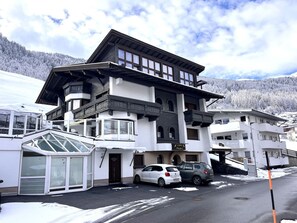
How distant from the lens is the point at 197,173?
1928cm

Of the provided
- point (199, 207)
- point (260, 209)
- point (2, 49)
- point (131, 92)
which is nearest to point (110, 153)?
point (131, 92)

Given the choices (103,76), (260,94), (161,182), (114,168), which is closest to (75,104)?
(103,76)

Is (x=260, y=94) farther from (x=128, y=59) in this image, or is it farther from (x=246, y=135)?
(x=128, y=59)

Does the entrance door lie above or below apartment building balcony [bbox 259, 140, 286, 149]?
below

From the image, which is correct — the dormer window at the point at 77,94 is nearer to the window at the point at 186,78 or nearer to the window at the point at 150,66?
the window at the point at 150,66

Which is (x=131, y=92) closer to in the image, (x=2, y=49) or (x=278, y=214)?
(x=278, y=214)

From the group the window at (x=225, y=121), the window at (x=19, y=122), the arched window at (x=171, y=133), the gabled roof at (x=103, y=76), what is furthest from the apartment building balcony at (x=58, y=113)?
the window at (x=225, y=121)

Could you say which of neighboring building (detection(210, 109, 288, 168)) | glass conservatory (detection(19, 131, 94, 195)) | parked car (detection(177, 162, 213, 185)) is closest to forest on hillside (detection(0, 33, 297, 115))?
neighboring building (detection(210, 109, 288, 168))

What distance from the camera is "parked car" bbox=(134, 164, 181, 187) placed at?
1736cm

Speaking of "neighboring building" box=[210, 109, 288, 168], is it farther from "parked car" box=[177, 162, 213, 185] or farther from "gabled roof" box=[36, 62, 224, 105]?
"parked car" box=[177, 162, 213, 185]

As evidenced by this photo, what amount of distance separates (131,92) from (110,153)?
665 centimetres

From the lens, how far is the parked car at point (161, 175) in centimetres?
1736

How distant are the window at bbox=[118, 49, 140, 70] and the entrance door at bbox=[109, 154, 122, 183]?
9.30 m

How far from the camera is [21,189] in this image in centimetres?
1363
